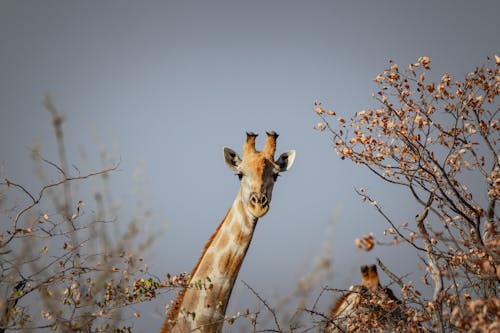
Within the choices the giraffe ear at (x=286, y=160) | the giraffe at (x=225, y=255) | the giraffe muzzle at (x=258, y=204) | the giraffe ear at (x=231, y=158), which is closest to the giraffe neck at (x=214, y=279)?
the giraffe at (x=225, y=255)

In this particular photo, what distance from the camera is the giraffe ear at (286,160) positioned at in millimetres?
8484

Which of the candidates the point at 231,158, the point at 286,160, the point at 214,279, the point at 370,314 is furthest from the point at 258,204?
the point at 370,314

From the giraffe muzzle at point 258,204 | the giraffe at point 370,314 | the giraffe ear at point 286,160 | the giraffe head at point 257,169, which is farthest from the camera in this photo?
the giraffe ear at point 286,160

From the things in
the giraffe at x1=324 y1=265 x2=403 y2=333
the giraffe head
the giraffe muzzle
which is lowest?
the giraffe at x1=324 y1=265 x2=403 y2=333

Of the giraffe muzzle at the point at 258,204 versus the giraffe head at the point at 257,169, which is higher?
the giraffe head at the point at 257,169

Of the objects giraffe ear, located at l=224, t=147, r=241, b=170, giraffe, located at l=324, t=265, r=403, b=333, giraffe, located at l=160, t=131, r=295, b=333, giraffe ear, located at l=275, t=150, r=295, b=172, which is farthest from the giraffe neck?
giraffe, located at l=324, t=265, r=403, b=333

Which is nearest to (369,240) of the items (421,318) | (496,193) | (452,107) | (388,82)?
(421,318)

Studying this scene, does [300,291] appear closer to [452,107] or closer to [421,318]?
[421,318]

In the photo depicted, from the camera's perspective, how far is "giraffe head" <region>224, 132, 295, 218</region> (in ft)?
23.1

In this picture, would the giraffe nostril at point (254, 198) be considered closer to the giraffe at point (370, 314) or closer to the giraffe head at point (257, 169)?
the giraffe head at point (257, 169)

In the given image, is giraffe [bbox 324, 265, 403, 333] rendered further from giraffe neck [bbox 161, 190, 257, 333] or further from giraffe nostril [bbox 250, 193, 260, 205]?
giraffe nostril [bbox 250, 193, 260, 205]

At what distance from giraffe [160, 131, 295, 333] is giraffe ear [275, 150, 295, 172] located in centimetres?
58

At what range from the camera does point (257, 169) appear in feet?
24.3

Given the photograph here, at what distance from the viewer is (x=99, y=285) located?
288cm
